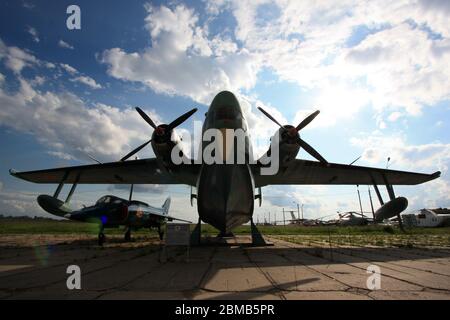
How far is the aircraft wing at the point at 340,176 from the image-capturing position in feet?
53.7

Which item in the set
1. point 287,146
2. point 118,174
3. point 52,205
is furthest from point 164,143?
point 118,174

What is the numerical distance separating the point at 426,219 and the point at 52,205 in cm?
6708

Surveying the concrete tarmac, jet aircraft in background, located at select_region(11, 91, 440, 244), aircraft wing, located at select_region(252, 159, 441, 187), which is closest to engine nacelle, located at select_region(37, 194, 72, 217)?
jet aircraft in background, located at select_region(11, 91, 440, 244)

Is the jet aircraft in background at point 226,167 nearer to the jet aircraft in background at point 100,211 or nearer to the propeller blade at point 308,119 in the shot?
the propeller blade at point 308,119

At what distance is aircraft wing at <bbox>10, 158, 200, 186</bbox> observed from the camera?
602 inches

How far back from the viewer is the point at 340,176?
19.0m

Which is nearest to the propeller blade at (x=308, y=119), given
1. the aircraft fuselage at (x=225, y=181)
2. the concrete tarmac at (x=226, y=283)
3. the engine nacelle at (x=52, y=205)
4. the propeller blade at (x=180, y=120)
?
the aircraft fuselage at (x=225, y=181)

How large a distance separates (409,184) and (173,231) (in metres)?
19.8

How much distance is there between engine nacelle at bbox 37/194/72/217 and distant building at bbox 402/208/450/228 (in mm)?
64627

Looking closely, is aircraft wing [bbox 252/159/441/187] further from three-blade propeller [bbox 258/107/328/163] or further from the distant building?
the distant building

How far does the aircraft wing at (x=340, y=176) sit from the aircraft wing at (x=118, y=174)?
4.44 meters

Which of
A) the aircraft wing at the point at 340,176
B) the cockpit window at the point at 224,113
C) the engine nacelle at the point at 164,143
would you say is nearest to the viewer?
the cockpit window at the point at 224,113

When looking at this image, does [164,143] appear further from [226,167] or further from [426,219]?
[426,219]
